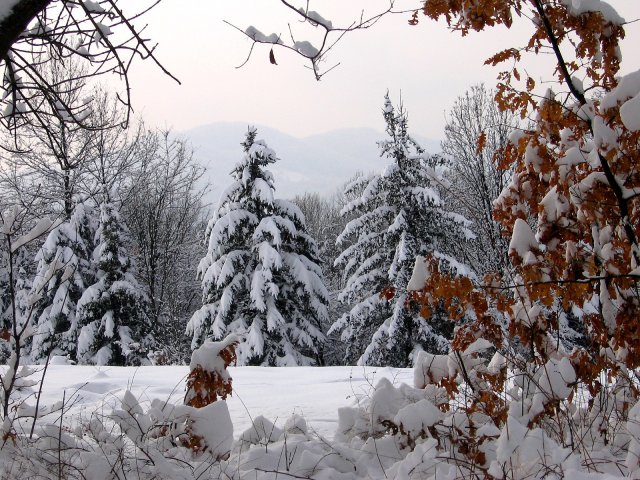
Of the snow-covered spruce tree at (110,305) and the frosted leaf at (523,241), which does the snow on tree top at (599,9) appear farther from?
the snow-covered spruce tree at (110,305)

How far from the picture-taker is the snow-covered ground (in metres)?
3.94

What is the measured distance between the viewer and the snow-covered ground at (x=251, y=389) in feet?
12.9

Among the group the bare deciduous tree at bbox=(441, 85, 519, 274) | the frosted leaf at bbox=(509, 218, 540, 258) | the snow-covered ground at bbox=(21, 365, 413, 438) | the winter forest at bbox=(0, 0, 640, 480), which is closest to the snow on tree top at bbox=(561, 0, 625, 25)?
the winter forest at bbox=(0, 0, 640, 480)

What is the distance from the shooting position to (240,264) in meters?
15.8

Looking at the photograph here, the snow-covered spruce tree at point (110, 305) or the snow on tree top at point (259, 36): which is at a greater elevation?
the snow on tree top at point (259, 36)

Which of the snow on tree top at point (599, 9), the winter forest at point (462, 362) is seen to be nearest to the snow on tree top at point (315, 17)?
the winter forest at point (462, 362)

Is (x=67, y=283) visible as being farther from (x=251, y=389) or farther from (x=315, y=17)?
(x=315, y=17)

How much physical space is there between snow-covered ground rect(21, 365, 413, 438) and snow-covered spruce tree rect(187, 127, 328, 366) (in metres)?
7.93

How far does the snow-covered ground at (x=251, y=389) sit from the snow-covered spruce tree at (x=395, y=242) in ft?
27.1

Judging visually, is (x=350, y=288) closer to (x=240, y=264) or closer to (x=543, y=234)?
(x=240, y=264)

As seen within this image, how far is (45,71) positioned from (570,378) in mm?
18408

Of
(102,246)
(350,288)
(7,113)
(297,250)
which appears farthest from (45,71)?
(7,113)

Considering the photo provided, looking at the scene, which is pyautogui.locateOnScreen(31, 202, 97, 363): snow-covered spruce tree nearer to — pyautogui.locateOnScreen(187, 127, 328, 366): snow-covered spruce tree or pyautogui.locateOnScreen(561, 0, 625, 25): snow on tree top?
pyautogui.locateOnScreen(187, 127, 328, 366): snow-covered spruce tree

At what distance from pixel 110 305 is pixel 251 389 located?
12697 millimetres
